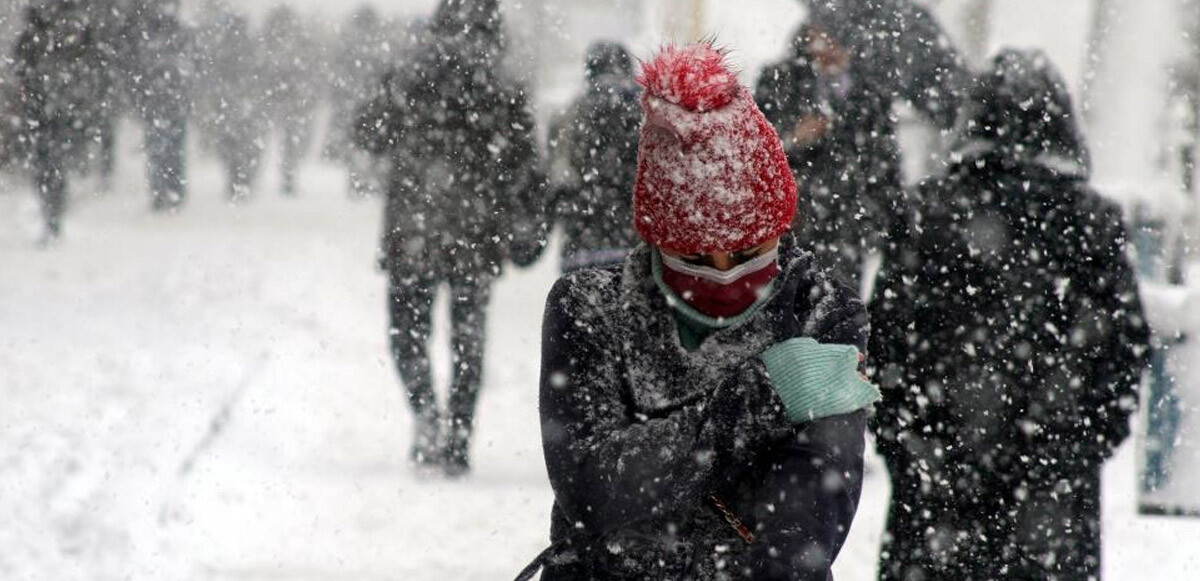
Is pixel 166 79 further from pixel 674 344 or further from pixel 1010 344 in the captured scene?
pixel 674 344

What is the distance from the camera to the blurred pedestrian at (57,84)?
6.14 metres

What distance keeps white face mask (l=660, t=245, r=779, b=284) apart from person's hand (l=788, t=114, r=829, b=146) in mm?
1902

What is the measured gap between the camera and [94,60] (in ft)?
21.2

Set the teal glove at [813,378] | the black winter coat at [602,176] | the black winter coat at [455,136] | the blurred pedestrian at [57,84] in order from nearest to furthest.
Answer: the teal glove at [813,378] → the black winter coat at [602,176] → the black winter coat at [455,136] → the blurred pedestrian at [57,84]

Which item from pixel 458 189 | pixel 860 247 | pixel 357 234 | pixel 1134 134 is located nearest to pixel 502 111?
pixel 458 189

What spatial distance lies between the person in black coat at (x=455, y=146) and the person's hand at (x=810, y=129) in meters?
1.27

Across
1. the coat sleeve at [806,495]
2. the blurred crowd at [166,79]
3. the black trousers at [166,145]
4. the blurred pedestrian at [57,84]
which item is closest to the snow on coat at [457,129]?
the blurred crowd at [166,79]

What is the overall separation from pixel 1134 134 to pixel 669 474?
4.12 meters

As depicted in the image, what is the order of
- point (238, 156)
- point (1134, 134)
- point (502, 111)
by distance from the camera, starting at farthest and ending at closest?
point (238, 156) < point (1134, 134) < point (502, 111)

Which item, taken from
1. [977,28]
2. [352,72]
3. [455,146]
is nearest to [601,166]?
[455,146]

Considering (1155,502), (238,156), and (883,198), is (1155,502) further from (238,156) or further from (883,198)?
(238,156)

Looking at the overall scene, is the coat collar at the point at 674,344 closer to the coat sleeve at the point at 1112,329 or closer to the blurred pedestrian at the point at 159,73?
the coat sleeve at the point at 1112,329

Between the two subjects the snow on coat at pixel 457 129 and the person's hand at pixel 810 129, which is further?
the snow on coat at pixel 457 129

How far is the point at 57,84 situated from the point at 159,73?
519 millimetres
